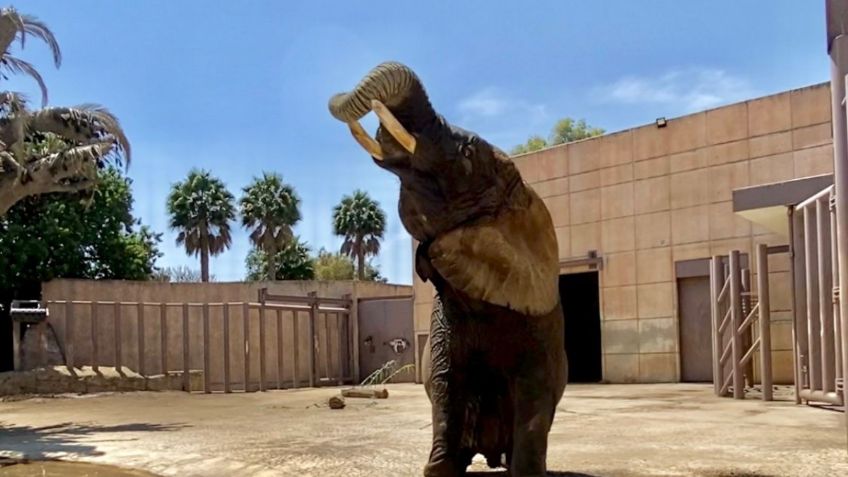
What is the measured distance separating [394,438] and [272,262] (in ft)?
102

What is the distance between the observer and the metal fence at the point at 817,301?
9641 millimetres

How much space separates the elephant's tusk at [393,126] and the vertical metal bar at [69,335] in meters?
16.9

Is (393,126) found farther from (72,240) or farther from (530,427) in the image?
(72,240)

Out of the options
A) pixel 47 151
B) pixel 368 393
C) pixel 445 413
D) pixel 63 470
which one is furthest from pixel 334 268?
pixel 445 413

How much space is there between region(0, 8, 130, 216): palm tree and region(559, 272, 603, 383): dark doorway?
13802mm

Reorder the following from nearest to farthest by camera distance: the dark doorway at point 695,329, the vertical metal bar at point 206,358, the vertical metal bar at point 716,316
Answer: the vertical metal bar at point 716,316 → the dark doorway at point 695,329 → the vertical metal bar at point 206,358

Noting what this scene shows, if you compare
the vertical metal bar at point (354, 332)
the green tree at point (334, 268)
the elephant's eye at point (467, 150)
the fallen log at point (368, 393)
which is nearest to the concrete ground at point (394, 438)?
the fallen log at point (368, 393)

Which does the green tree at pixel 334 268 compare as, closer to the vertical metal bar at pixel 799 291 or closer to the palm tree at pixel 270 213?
the palm tree at pixel 270 213

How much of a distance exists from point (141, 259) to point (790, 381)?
19904 mm

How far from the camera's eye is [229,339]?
2292cm

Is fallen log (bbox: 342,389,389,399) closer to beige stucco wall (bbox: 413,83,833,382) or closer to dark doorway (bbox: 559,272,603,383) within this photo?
beige stucco wall (bbox: 413,83,833,382)

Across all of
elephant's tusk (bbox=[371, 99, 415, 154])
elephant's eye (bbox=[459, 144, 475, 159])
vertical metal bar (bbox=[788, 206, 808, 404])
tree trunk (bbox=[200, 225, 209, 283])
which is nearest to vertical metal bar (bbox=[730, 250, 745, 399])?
vertical metal bar (bbox=[788, 206, 808, 404])

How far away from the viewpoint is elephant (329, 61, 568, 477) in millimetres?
3496

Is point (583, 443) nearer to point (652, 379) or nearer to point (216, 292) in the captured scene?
point (652, 379)
